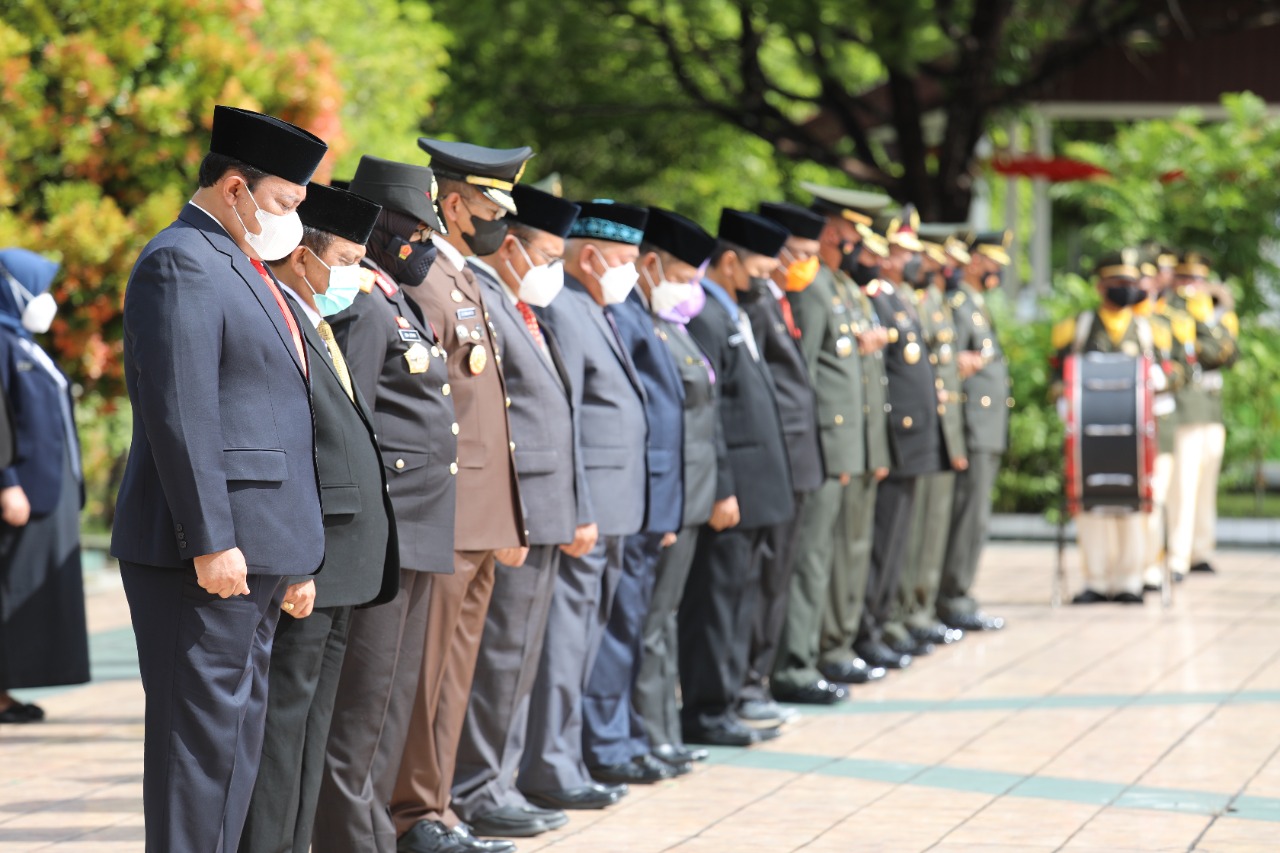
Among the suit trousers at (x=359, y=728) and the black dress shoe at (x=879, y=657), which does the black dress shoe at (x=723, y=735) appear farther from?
the suit trousers at (x=359, y=728)

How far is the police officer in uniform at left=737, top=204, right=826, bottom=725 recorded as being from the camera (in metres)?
8.07

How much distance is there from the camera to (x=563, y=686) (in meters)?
6.40

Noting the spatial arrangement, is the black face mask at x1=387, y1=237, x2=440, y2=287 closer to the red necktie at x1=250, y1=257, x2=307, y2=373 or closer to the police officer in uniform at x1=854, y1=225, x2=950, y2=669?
the red necktie at x1=250, y1=257, x2=307, y2=373

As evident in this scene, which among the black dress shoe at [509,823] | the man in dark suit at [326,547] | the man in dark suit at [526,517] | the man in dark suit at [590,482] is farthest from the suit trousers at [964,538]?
the man in dark suit at [326,547]

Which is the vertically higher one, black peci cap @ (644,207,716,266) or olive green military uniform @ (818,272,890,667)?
black peci cap @ (644,207,716,266)

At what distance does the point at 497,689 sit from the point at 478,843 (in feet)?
1.82

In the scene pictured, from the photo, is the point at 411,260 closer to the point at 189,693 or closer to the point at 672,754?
the point at 189,693

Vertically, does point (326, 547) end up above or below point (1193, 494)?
above

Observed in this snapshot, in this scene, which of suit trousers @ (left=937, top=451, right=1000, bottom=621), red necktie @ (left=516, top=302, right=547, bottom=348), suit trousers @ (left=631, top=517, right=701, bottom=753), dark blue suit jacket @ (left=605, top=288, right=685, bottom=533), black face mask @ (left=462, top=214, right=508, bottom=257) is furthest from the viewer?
suit trousers @ (left=937, top=451, right=1000, bottom=621)

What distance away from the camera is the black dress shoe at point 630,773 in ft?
22.3

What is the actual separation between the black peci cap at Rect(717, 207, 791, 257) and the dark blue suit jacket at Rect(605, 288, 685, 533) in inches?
34.9

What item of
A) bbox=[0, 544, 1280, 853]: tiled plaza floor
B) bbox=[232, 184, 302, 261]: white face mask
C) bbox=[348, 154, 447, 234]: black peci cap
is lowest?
bbox=[0, 544, 1280, 853]: tiled plaza floor

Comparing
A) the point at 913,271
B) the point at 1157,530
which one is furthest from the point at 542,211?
the point at 1157,530

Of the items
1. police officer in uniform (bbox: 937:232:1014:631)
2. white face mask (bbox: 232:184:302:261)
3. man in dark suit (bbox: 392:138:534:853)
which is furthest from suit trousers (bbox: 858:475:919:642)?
white face mask (bbox: 232:184:302:261)
